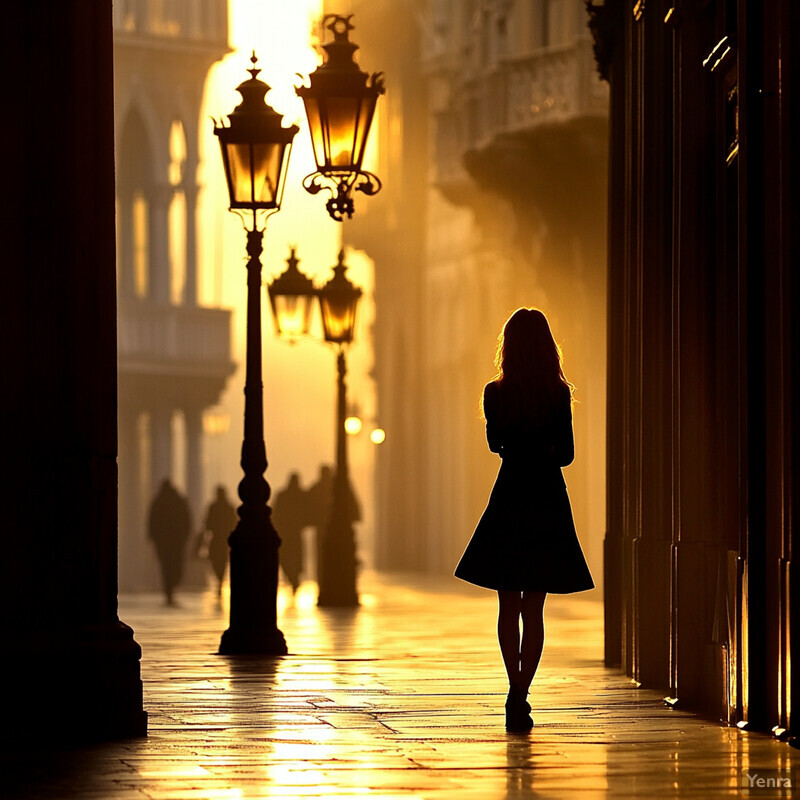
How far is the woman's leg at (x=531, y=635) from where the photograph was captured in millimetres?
9547

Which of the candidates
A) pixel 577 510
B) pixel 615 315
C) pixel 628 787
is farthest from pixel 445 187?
pixel 628 787

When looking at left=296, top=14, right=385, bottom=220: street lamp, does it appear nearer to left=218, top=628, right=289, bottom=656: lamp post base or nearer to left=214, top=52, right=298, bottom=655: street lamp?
left=214, top=52, right=298, bottom=655: street lamp

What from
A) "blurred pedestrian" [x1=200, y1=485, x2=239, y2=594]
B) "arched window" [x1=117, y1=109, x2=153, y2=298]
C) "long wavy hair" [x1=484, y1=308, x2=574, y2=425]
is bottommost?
"blurred pedestrian" [x1=200, y1=485, x2=239, y2=594]

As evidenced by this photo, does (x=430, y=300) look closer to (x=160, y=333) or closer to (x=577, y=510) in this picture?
(x=160, y=333)

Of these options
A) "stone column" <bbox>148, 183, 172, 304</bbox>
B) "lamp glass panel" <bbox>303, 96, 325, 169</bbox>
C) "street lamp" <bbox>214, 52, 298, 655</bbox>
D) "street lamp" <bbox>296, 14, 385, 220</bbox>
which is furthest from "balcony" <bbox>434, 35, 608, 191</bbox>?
"stone column" <bbox>148, 183, 172, 304</bbox>

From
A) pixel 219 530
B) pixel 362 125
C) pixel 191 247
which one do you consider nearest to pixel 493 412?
pixel 362 125

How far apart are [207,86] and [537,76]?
771 inches

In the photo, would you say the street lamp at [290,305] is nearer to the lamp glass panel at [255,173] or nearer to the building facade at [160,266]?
the lamp glass panel at [255,173]

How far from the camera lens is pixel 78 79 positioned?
30.3ft

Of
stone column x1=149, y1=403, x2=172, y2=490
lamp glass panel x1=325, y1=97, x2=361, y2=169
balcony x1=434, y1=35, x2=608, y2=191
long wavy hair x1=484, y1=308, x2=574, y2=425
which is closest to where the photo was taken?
long wavy hair x1=484, y1=308, x2=574, y2=425

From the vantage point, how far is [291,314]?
22.9 m

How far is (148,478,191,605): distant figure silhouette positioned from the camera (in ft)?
101

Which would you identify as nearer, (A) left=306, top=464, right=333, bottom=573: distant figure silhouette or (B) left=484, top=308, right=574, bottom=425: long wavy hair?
(B) left=484, top=308, right=574, bottom=425: long wavy hair

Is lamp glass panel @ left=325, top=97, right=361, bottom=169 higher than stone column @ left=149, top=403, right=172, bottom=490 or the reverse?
higher
